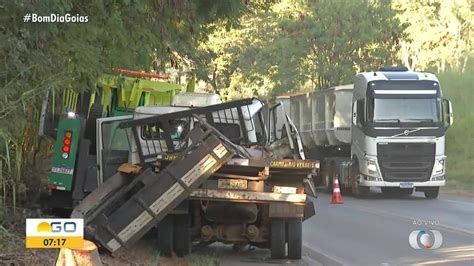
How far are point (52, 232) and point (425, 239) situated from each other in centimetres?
998

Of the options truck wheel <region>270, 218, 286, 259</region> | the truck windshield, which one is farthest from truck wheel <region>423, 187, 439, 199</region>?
truck wheel <region>270, 218, 286, 259</region>

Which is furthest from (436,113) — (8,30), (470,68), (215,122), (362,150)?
(470,68)

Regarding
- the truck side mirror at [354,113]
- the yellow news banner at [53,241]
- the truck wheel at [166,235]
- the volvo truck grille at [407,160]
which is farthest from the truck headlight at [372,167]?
the yellow news banner at [53,241]

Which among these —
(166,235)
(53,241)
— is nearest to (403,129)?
(166,235)

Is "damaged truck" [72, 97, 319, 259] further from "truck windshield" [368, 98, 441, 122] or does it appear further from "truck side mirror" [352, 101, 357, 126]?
"truck side mirror" [352, 101, 357, 126]

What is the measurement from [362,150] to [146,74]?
407 inches

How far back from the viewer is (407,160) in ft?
73.9

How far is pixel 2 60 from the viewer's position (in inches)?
324

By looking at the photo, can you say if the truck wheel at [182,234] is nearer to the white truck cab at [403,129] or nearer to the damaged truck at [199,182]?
the damaged truck at [199,182]

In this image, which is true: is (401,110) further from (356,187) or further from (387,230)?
(387,230)

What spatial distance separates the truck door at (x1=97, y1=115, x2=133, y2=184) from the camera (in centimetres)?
1119

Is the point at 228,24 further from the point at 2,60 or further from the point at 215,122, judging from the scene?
the point at 2,60

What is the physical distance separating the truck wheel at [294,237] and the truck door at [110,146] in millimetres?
2817

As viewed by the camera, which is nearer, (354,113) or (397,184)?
(397,184)
